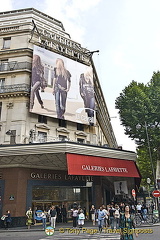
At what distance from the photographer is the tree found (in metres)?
26.6

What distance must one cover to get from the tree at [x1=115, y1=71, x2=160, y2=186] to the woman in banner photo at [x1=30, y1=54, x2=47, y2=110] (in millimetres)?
11046

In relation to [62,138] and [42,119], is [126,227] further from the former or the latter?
[42,119]

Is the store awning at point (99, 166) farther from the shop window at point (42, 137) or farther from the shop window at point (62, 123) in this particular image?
the shop window at point (62, 123)

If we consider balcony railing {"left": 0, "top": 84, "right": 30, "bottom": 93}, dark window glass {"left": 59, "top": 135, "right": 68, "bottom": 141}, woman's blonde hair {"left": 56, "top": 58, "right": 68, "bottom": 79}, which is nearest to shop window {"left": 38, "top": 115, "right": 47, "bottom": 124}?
dark window glass {"left": 59, "top": 135, "right": 68, "bottom": 141}

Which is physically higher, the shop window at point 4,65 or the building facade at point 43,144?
the shop window at point 4,65

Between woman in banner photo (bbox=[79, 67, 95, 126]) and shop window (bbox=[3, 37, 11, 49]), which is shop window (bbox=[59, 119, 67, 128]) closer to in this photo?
woman in banner photo (bbox=[79, 67, 95, 126])

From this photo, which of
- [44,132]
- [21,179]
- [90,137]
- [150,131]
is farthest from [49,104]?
[150,131]

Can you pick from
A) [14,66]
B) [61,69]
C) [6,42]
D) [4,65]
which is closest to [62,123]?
[61,69]

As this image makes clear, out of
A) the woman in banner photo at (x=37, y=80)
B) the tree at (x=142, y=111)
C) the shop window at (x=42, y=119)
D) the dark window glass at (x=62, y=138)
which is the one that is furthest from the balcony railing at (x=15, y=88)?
the tree at (x=142, y=111)

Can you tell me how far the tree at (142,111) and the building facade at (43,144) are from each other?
4959mm

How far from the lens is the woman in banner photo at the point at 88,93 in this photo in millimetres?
26016

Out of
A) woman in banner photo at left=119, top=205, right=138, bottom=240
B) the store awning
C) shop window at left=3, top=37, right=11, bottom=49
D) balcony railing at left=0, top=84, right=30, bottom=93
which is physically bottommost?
woman in banner photo at left=119, top=205, right=138, bottom=240

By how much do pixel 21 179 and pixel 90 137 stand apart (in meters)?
9.61

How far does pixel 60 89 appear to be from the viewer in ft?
82.4
